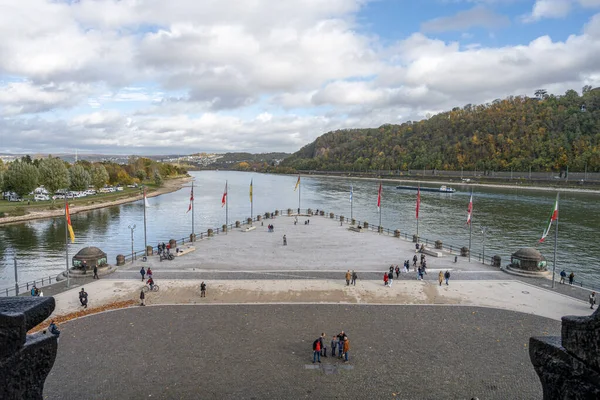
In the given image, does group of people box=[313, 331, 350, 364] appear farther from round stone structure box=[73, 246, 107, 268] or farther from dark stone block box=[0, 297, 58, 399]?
round stone structure box=[73, 246, 107, 268]

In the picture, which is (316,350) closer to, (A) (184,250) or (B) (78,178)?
(A) (184,250)

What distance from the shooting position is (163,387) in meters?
13.7

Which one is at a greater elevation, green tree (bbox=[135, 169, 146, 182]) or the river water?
green tree (bbox=[135, 169, 146, 182])

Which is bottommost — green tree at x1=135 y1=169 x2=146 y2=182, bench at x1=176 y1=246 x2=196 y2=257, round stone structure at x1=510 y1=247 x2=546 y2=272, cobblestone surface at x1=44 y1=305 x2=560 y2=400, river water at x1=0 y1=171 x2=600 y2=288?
river water at x1=0 y1=171 x2=600 y2=288

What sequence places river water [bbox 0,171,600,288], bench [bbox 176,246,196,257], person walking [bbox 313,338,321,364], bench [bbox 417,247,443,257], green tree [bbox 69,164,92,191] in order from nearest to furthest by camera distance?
1. person walking [bbox 313,338,321,364]
2. bench [bbox 176,246,196,257]
3. bench [bbox 417,247,443,257]
4. river water [bbox 0,171,600,288]
5. green tree [bbox 69,164,92,191]

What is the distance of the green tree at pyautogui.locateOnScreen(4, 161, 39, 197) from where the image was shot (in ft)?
254

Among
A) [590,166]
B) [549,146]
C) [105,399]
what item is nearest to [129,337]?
[105,399]

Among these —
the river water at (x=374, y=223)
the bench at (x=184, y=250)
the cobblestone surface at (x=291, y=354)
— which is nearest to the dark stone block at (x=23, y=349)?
the cobblestone surface at (x=291, y=354)

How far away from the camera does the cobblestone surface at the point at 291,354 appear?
13.7 m

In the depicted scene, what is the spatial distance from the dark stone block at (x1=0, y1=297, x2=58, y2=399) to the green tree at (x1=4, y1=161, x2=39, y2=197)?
296ft

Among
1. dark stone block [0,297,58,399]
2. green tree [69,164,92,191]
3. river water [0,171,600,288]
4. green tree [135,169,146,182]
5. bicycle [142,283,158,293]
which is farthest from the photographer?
green tree [135,169,146,182]

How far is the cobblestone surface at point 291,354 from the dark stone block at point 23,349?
1086cm

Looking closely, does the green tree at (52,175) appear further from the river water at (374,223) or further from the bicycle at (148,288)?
the bicycle at (148,288)

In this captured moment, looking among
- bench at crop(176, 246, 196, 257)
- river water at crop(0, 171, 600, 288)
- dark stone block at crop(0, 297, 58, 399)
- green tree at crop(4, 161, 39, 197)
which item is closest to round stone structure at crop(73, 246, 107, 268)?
bench at crop(176, 246, 196, 257)
